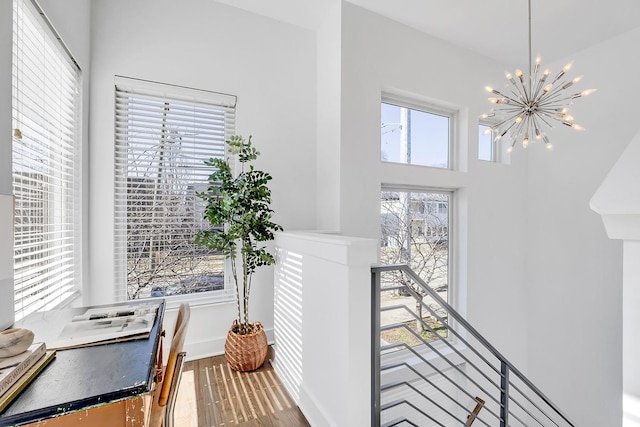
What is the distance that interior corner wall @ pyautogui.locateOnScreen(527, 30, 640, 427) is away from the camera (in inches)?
116

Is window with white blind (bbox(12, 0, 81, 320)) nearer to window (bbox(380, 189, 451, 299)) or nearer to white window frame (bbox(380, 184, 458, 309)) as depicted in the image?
window (bbox(380, 189, 451, 299))

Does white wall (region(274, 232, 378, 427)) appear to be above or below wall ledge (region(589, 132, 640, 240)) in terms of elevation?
below

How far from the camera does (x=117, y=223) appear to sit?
7.38 feet

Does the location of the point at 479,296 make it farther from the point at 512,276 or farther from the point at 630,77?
the point at 630,77

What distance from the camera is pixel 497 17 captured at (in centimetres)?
273

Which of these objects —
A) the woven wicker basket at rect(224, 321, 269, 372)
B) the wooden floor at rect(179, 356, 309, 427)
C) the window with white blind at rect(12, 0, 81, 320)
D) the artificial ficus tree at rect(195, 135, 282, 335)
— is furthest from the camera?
the woven wicker basket at rect(224, 321, 269, 372)

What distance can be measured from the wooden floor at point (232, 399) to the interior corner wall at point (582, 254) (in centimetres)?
311

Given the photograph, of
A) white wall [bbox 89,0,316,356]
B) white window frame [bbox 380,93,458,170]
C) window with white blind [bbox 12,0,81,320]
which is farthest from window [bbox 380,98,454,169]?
window with white blind [bbox 12,0,81,320]

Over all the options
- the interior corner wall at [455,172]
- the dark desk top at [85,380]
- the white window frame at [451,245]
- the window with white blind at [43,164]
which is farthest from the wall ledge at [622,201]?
the window with white blind at [43,164]

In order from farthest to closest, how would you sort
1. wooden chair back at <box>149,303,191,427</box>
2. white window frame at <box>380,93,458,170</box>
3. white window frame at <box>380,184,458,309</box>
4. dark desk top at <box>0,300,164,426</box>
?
white window frame at <box>380,184,458,309</box>, white window frame at <box>380,93,458,170</box>, wooden chair back at <box>149,303,191,427</box>, dark desk top at <box>0,300,164,426</box>

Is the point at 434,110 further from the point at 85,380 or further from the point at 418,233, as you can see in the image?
the point at 85,380

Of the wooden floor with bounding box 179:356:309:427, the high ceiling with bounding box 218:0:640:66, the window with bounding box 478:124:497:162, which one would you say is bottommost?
the wooden floor with bounding box 179:356:309:427

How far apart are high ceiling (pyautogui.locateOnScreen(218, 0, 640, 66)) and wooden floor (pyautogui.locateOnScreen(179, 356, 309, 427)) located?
297 centimetres

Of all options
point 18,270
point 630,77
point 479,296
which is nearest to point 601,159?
point 630,77
